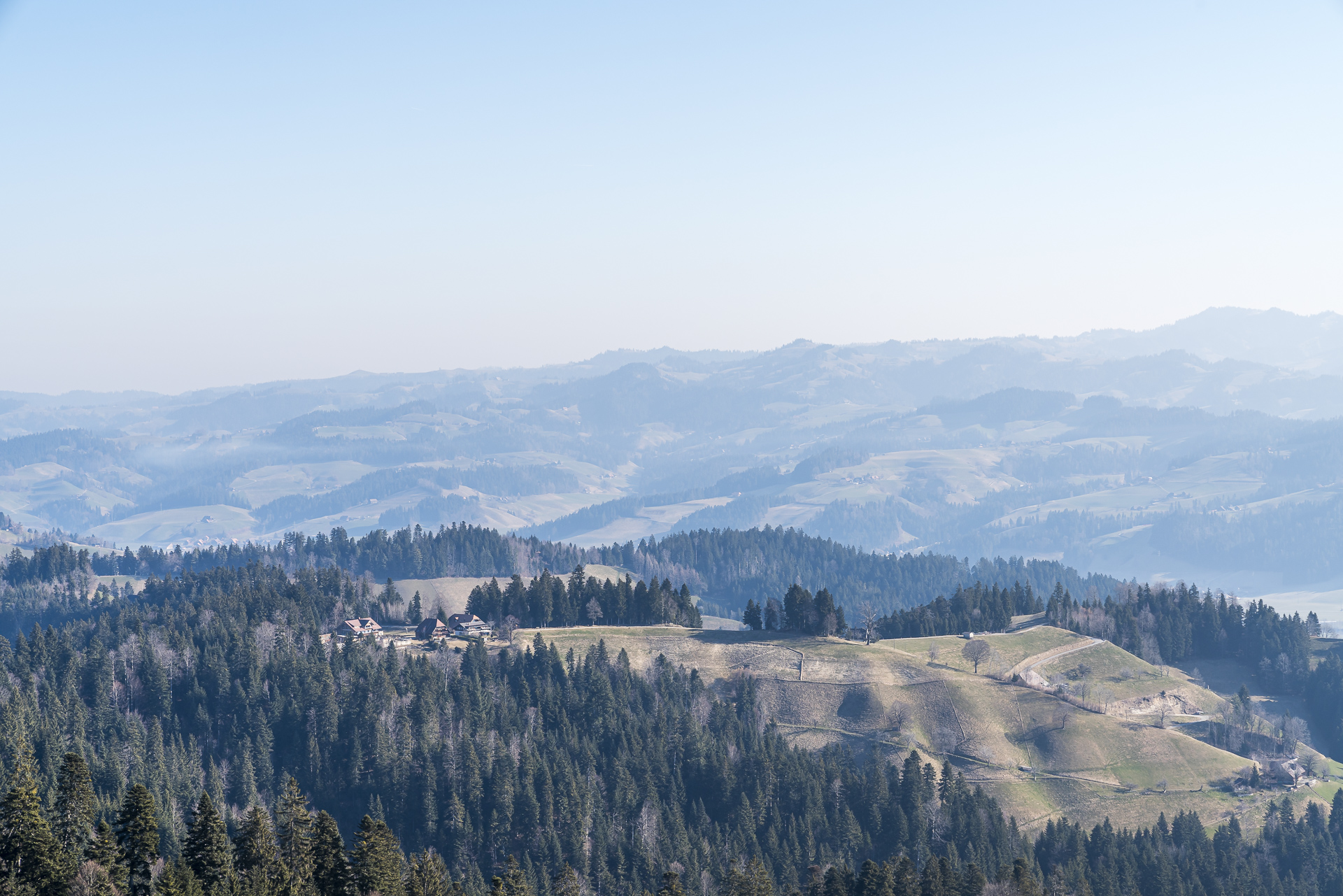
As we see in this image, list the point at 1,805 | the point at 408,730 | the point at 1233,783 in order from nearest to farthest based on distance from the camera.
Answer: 1. the point at 1,805
2. the point at 408,730
3. the point at 1233,783

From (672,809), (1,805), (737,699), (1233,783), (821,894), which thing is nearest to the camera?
(1,805)

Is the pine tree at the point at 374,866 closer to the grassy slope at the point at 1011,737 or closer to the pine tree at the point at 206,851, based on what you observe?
the pine tree at the point at 206,851

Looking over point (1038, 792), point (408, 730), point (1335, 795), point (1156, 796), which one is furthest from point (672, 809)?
point (1335, 795)

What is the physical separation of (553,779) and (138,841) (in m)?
77.0

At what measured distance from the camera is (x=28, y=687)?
16750 centimetres

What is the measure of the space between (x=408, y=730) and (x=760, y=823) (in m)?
46.6

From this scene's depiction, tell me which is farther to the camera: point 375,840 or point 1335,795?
point 1335,795

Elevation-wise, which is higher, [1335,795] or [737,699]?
[737,699]

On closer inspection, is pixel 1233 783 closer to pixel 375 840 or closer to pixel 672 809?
pixel 672 809

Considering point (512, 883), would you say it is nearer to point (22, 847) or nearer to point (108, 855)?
point (108, 855)

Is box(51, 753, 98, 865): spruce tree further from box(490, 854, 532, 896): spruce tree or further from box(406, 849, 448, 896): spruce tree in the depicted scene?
box(490, 854, 532, 896): spruce tree

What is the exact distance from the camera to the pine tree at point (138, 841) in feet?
254

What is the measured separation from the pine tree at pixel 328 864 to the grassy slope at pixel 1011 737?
340 feet

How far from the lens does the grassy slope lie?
551 feet
